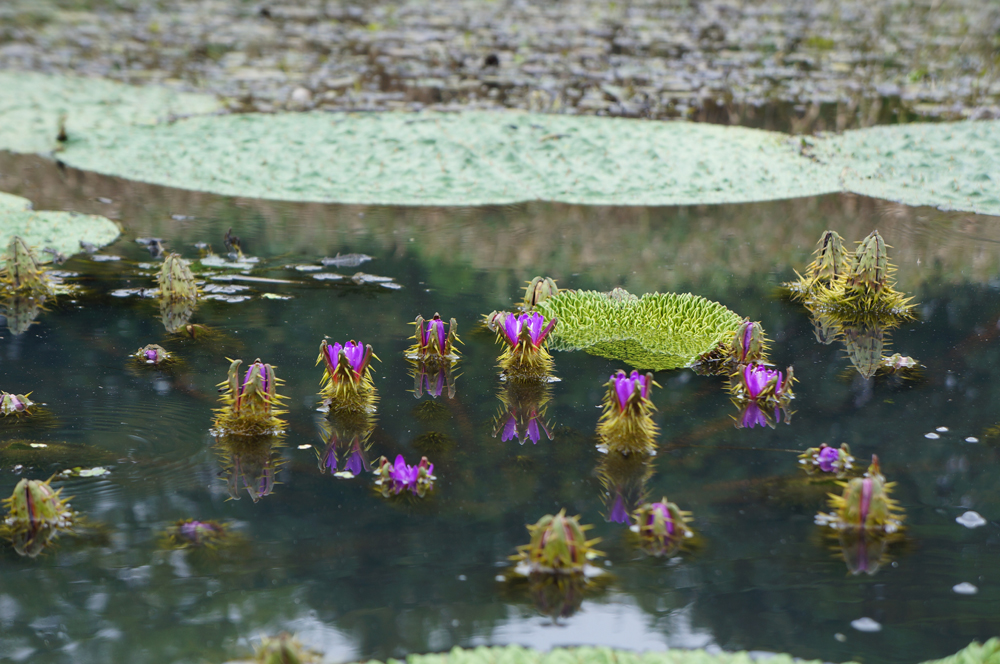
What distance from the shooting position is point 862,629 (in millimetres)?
2230

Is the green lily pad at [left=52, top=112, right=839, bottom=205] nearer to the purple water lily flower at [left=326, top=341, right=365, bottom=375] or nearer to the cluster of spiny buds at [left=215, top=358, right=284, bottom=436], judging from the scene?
the purple water lily flower at [left=326, top=341, right=365, bottom=375]

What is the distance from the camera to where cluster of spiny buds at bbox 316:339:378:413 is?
3.35 meters

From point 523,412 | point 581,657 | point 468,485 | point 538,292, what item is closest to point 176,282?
point 538,292

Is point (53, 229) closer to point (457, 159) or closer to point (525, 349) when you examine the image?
point (457, 159)

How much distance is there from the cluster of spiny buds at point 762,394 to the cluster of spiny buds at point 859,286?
3.76 feet

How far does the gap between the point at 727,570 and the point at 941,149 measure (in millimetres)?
5427

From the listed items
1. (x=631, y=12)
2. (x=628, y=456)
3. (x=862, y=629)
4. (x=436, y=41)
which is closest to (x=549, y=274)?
(x=628, y=456)

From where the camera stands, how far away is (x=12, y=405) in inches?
130

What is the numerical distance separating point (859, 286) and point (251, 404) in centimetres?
303

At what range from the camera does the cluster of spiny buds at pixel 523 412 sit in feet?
10.7

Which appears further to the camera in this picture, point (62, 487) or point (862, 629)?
point (62, 487)

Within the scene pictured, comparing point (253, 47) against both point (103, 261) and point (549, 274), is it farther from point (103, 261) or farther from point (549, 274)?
point (549, 274)

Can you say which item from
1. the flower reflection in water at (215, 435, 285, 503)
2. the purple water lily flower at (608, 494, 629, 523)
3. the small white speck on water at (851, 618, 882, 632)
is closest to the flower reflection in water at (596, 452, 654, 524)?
the purple water lily flower at (608, 494, 629, 523)

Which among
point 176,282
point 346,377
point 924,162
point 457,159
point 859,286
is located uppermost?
point 924,162
